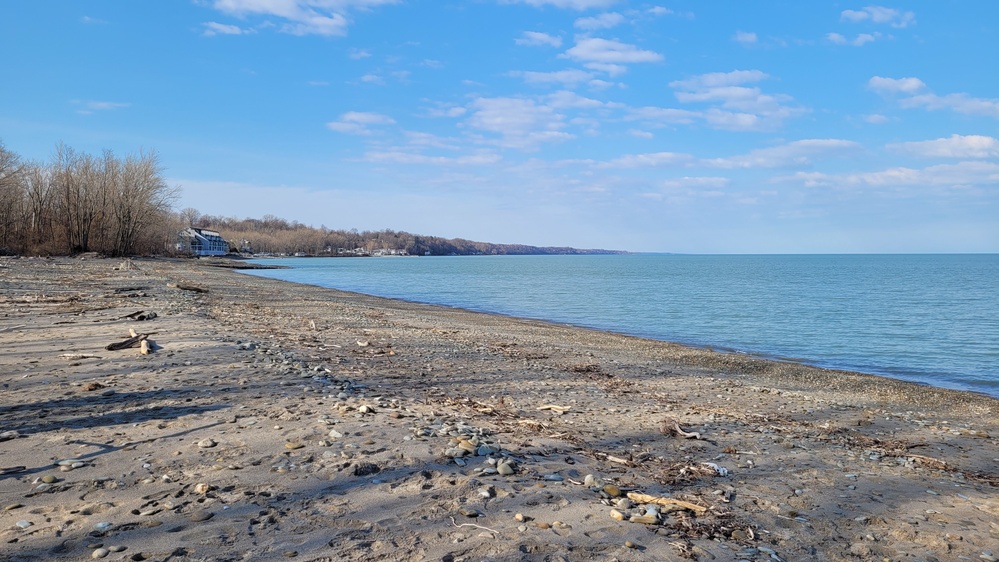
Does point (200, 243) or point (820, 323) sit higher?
point (200, 243)

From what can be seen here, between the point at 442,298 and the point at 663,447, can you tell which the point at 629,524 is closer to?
the point at 663,447

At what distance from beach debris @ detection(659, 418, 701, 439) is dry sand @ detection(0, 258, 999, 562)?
5cm

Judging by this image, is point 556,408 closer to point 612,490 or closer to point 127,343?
point 612,490

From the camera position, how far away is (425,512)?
4277 mm

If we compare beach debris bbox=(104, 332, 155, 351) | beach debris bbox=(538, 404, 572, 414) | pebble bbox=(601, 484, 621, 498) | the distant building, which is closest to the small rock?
pebble bbox=(601, 484, 621, 498)

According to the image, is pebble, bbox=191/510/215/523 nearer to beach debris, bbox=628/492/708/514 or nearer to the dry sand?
the dry sand

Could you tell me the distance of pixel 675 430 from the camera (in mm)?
7633

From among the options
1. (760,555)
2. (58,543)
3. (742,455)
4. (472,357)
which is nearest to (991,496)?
(742,455)

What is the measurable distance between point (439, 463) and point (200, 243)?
141 m

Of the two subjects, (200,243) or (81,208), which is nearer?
(81,208)

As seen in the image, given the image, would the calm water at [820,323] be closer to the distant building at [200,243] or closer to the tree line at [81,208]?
the tree line at [81,208]

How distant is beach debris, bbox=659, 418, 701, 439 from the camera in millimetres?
7399

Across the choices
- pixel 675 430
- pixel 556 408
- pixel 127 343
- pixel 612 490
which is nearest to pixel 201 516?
pixel 612 490

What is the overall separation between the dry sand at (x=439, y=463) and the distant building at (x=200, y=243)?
124 meters
